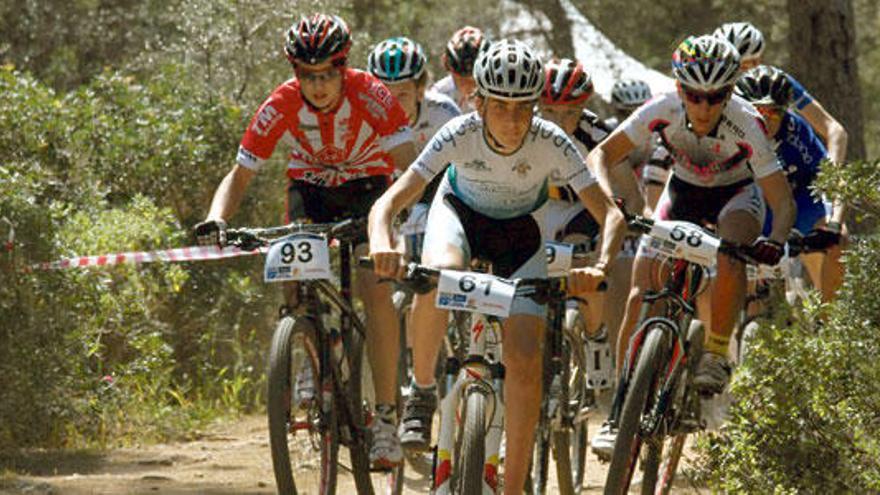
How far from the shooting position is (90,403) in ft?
33.1

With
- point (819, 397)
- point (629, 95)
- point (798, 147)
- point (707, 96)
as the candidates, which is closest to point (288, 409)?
point (819, 397)

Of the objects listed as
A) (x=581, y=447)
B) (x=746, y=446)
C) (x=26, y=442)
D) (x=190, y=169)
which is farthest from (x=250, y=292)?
(x=746, y=446)

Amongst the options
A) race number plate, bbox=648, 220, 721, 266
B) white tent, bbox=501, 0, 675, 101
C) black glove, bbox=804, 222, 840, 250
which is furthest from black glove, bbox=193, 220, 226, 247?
white tent, bbox=501, 0, 675, 101

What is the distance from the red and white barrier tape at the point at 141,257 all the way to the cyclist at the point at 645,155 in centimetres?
240

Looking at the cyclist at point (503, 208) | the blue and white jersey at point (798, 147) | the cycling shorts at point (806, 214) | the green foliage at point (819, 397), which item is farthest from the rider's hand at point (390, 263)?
the cycling shorts at point (806, 214)

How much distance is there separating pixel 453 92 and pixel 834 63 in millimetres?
3894

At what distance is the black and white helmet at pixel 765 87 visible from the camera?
9.43 meters

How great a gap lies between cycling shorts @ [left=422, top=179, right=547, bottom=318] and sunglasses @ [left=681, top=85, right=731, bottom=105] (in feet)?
3.90

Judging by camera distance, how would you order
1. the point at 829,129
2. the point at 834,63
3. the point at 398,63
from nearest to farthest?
the point at 398,63, the point at 829,129, the point at 834,63

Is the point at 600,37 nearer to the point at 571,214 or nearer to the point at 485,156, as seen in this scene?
the point at 571,214

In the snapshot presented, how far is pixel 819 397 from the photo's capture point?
6.17 metres

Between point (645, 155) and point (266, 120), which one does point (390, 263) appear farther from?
point (645, 155)

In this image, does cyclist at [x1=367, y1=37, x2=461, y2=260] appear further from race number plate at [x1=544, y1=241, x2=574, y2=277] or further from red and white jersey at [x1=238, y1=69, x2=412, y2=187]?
race number plate at [x1=544, y1=241, x2=574, y2=277]

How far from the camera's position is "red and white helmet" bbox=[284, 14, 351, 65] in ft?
25.1
